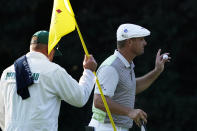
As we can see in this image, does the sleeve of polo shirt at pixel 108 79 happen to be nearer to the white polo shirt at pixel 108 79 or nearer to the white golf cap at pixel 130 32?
the white polo shirt at pixel 108 79

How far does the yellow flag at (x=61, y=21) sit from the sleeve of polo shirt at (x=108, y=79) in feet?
2.25

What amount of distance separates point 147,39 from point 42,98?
8183mm

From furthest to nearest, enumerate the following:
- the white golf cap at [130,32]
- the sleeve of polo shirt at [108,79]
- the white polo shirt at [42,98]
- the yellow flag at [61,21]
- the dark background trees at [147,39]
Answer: the dark background trees at [147,39]
the white golf cap at [130,32]
the sleeve of polo shirt at [108,79]
the yellow flag at [61,21]
the white polo shirt at [42,98]

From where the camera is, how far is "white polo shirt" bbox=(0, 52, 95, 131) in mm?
4230

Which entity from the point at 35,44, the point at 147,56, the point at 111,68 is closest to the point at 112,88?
the point at 111,68

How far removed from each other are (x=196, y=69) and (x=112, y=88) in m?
7.97

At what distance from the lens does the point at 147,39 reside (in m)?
12.3

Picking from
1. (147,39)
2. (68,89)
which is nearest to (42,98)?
(68,89)

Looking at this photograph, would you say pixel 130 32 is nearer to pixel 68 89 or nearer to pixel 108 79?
pixel 108 79

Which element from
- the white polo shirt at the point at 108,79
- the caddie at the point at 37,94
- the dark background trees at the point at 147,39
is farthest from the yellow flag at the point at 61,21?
the dark background trees at the point at 147,39

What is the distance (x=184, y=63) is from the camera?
42.0 ft

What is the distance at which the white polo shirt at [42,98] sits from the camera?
423 cm

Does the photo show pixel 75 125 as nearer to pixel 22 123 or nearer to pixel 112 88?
pixel 112 88

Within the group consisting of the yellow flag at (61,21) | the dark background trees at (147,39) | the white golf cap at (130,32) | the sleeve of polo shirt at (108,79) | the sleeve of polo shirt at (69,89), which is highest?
the yellow flag at (61,21)
